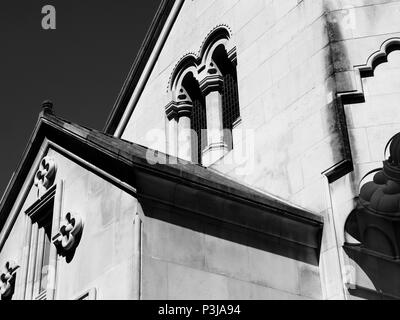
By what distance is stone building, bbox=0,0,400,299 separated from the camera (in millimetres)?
13750

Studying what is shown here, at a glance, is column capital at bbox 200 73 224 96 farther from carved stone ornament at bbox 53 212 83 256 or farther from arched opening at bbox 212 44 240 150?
carved stone ornament at bbox 53 212 83 256

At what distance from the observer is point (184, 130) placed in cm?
2281

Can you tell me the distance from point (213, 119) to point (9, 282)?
7124 mm

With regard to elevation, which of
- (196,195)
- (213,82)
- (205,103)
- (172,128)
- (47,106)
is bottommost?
(196,195)

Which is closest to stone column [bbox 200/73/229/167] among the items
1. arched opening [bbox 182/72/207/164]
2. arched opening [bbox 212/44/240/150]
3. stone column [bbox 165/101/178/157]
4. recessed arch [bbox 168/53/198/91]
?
arched opening [bbox 212/44/240/150]

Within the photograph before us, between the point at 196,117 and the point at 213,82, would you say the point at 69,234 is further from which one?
the point at 196,117

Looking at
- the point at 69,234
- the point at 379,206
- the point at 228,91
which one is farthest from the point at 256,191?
the point at 228,91

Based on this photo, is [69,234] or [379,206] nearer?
[69,234]

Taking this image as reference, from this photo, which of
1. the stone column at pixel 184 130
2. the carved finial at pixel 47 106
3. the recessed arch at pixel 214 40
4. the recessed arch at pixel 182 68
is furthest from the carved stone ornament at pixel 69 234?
the recessed arch at pixel 182 68

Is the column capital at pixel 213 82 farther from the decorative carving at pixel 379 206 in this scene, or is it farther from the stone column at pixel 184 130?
the decorative carving at pixel 379 206

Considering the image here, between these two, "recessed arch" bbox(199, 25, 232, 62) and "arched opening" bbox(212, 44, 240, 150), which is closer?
"arched opening" bbox(212, 44, 240, 150)

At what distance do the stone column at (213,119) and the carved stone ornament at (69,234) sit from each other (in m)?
6.01
